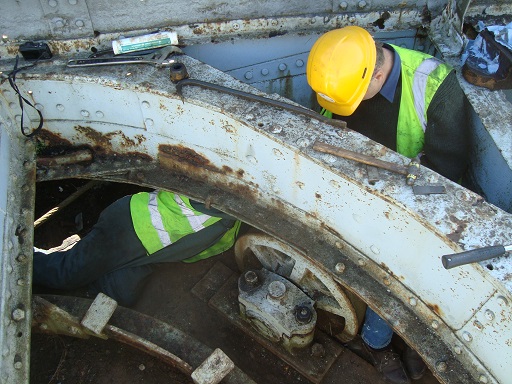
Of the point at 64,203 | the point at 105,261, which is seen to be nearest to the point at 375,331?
the point at 105,261

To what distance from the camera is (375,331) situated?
9.96 ft

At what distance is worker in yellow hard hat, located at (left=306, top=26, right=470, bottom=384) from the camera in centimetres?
243

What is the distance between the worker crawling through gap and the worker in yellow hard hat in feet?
3.20

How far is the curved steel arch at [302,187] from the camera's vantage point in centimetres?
207

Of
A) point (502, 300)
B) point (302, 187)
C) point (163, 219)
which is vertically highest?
point (302, 187)

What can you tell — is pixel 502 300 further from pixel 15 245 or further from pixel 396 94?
pixel 15 245

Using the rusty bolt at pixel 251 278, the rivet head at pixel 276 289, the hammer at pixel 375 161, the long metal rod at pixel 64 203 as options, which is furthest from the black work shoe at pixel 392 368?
the long metal rod at pixel 64 203

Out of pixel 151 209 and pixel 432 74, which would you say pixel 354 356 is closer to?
pixel 151 209

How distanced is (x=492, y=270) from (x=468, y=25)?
1.71m

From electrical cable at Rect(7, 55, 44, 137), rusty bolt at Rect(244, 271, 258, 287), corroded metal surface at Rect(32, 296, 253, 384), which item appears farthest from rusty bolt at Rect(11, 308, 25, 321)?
rusty bolt at Rect(244, 271, 258, 287)

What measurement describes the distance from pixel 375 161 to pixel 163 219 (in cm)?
141

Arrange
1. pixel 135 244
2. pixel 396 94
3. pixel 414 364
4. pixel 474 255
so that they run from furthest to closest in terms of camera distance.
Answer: pixel 135 244 → pixel 414 364 → pixel 396 94 → pixel 474 255

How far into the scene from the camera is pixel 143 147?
289cm

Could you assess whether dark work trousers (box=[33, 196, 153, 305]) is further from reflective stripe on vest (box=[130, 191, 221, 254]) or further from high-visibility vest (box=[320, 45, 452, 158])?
high-visibility vest (box=[320, 45, 452, 158])
